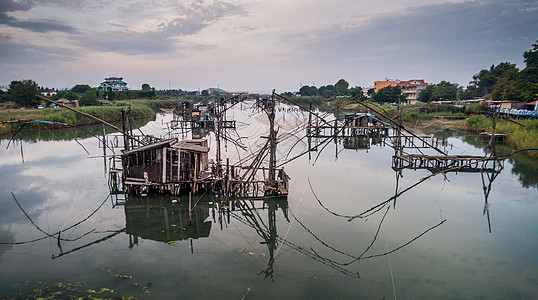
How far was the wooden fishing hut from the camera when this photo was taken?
450 inches

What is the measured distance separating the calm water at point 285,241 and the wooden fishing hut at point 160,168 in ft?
2.25

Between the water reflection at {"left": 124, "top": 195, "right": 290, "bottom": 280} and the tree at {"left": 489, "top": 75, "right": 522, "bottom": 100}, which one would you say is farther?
the tree at {"left": 489, "top": 75, "right": 522, "bottom": 100}

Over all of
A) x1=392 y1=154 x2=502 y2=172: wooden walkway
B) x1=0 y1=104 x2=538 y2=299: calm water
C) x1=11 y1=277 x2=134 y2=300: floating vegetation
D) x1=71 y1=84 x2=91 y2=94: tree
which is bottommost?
x1=11 y1=277 x2=134 y2=300: floating vegetation

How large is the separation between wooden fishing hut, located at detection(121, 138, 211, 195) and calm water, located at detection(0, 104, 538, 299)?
0.69m

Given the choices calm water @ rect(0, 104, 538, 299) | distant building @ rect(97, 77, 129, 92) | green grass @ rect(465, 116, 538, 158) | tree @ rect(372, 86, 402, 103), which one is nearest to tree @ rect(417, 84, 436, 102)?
tree @ rect(372, 86, 402, 103)

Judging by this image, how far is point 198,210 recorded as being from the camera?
1107cm

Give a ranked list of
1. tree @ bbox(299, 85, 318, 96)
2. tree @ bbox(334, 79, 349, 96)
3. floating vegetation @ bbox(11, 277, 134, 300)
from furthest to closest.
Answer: tree @ bbox(299, 85, 318, 96), tree @ bbox(334, 79, 349, 96), floating vegetation @ bbox(11, 277, 134, 300)

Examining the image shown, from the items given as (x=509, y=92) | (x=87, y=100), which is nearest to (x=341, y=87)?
(x=509, y=92)

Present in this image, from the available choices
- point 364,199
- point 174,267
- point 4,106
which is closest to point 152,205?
point 174,267

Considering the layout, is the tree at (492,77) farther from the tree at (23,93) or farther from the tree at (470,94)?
the tree at (23,93)

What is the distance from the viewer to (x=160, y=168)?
11.5m

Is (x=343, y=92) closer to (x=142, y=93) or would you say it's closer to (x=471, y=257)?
(x=142, y=93)

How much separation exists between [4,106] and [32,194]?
36476 millimetres

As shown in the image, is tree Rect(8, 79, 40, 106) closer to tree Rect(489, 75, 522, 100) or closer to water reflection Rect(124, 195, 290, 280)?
water reflection Rect(124, 195, 290, 280)
